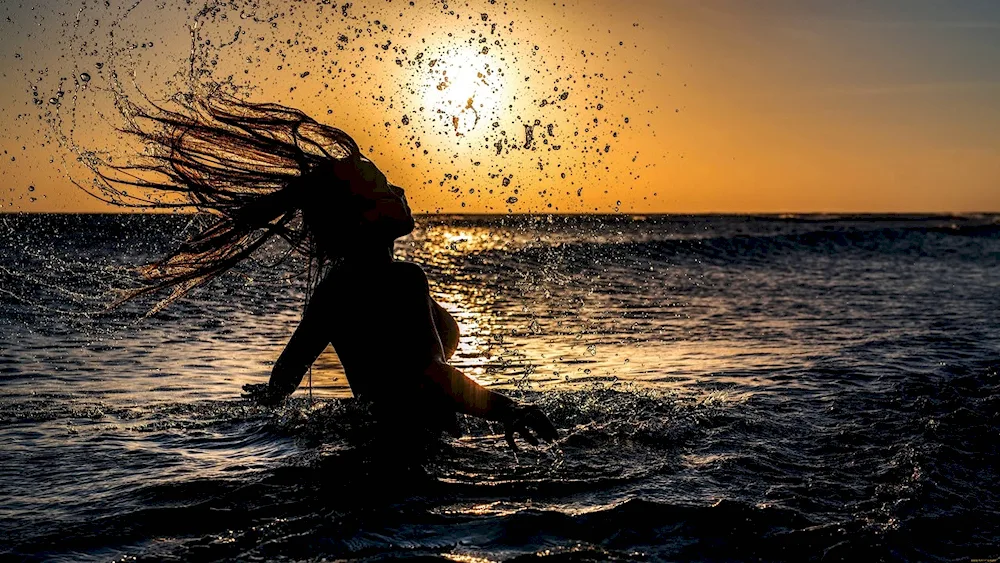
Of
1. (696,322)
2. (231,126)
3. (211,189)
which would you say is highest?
(231,126)

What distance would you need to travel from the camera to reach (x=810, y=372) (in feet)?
28.2

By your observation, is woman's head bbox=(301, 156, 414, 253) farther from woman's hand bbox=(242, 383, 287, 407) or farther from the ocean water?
the ocean water

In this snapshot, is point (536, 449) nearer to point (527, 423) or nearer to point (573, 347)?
point (527, 423)

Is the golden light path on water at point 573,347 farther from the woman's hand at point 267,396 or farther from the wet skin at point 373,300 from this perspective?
the woman's hand at point 267,396

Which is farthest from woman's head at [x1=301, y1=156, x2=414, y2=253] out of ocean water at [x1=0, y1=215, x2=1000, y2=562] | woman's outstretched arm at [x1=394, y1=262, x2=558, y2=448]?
ocean water at [x1=0, y1=215, x2=1000, y2=562]

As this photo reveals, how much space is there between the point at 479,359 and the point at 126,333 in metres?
4.28

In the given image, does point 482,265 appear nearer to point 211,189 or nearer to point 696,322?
point 696,322

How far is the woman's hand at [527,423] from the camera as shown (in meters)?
4.04

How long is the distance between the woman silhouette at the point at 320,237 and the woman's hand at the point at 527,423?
0.97 ft

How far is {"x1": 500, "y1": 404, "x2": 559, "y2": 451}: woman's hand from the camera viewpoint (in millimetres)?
4039

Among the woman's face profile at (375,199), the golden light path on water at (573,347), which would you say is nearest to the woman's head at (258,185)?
the woman's face profile at (375,199)

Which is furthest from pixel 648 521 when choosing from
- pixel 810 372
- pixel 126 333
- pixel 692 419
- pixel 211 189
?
pixel 126 333

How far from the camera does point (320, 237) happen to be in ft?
15.8

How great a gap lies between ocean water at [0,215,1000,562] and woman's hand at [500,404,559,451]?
1.12ft
